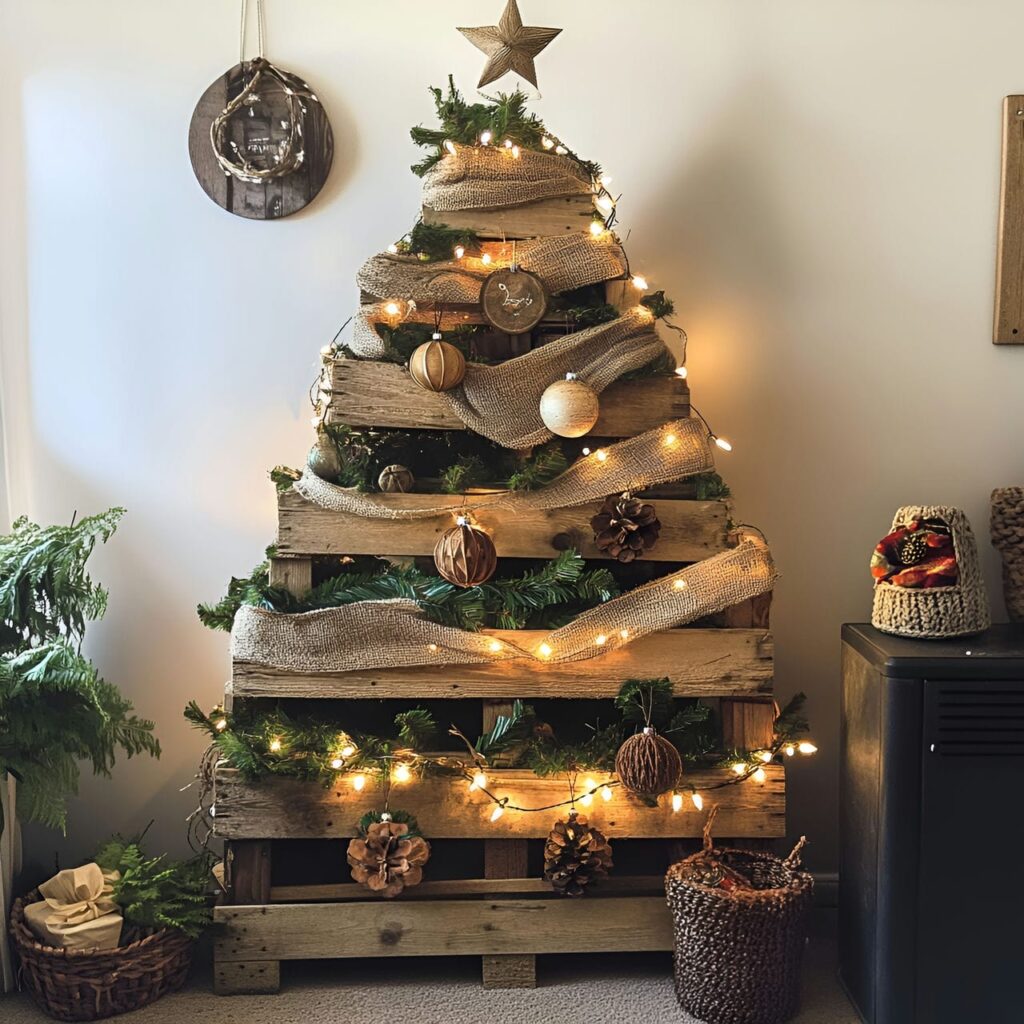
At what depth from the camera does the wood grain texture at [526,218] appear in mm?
1938

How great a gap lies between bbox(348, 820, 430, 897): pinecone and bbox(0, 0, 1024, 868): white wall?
0.59 meters

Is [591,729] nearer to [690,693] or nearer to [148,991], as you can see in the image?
[690,693]

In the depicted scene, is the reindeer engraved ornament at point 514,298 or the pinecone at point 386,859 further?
the reindeer engraved ornament at point 514,298

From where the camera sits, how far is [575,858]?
1811 millimetres

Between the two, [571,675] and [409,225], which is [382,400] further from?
[571,675]

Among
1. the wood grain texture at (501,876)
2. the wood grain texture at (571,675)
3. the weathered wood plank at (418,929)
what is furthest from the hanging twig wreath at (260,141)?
the weathered wood plank at (418,929)

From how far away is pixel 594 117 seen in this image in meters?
2.16

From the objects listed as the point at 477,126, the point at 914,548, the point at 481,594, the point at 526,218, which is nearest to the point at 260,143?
the point at 477,126

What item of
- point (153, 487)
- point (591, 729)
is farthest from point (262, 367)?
point (591, 729)

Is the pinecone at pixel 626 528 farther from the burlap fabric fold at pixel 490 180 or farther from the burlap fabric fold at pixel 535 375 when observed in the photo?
the burlap fabric fold at pixel 490 180

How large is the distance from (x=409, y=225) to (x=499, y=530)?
2.38ft

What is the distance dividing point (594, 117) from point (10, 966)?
2.02 m

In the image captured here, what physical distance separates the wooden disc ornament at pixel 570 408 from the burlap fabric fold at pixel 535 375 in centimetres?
5

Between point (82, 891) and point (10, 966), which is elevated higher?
point (82, 891)
